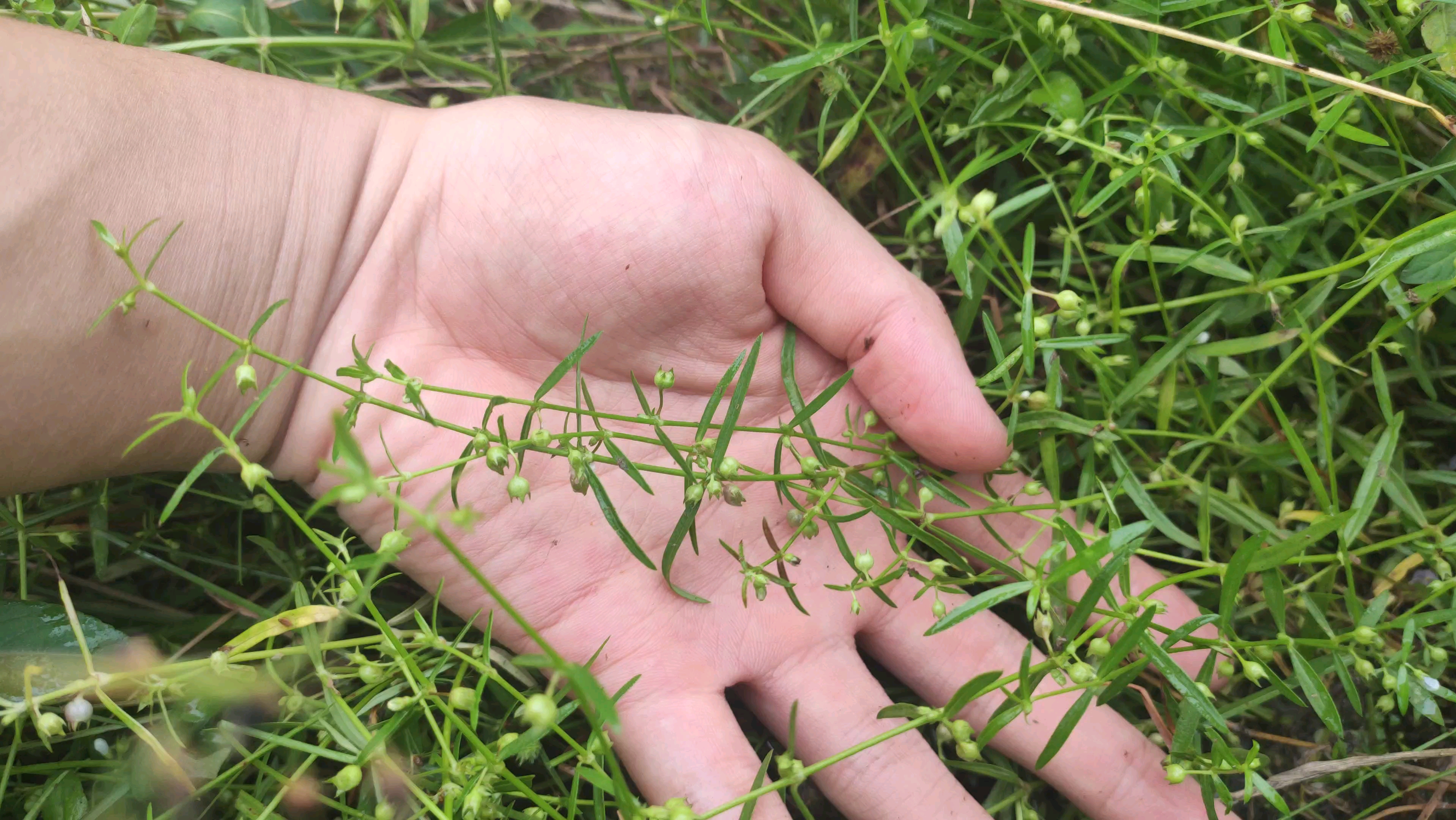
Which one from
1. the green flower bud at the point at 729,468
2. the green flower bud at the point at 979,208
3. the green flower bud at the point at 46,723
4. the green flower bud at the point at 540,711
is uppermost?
the green flower bud at the point at 979,208

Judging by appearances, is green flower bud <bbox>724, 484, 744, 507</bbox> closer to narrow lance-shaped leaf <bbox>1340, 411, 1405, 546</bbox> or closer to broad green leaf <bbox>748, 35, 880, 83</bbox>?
broad green leaf <bbox>748, 35, 880, 83</bbox>

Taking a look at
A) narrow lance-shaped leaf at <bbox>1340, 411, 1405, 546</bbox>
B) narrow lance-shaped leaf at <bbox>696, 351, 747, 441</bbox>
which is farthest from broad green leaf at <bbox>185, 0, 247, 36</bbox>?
narrow lance-shaped leaf at <bbox>1340, 411, 1405, 546</bbox>

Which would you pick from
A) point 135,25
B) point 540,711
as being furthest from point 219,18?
point 540,711

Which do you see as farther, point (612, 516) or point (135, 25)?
point (135, 25)

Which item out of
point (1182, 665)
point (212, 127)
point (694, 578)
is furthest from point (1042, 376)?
point (212, 127)

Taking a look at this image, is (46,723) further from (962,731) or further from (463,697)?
(962,731)

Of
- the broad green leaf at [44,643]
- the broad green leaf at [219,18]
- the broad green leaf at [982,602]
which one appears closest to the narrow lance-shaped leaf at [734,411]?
the broad green leaf at [982,602]

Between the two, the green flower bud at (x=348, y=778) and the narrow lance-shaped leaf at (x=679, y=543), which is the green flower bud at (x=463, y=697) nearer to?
the green flower bud at (x=348, y=778)

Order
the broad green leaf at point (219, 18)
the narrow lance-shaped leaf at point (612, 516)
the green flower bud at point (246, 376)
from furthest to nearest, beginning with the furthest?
the broad green leaf at point (219, 18)
the narrow lance-shaped leaf at point (612, 516)
the green flower bud at point (246, 376)
